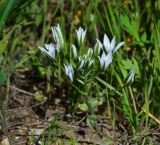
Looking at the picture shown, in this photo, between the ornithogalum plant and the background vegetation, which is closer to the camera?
the ornithogalum plant

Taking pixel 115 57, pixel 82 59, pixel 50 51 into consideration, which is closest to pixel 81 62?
pixel 82 59

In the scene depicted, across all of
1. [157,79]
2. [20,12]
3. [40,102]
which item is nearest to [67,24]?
[20,12]

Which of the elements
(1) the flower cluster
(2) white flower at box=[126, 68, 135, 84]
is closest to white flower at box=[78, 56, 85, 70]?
Answer: (1) the flower cluster

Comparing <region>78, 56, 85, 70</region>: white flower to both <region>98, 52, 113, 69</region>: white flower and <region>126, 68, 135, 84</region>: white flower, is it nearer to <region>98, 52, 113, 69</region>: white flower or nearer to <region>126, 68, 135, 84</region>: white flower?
<region>98, 52, 113, 69</region>: white flower

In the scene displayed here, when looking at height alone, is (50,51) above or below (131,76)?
above

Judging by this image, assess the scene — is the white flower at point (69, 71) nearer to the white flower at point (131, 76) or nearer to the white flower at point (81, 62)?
the white flower at point (81, 62)

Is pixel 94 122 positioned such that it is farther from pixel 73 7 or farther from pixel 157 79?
pixel 73 7

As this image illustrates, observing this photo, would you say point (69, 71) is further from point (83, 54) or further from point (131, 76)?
point (131, 76)

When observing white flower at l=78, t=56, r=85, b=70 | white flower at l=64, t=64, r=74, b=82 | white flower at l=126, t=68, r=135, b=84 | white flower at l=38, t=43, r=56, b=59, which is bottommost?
white flower at l=126, t=68, r=135, b=84

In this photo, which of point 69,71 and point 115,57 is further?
point 115,57

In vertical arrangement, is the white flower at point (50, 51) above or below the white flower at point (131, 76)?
above

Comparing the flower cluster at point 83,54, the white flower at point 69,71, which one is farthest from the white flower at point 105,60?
the white flower at point 69,71
